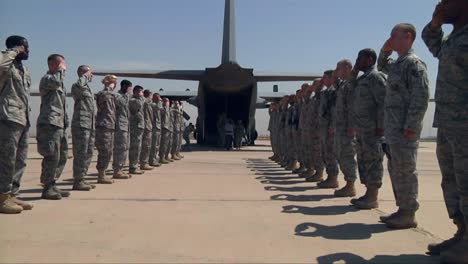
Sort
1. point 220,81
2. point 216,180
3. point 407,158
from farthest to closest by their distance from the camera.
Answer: point 220,81 → point 216,180 → point 407,158

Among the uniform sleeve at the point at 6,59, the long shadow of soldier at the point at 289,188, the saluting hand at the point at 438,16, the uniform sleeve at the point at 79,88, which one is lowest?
the long shadow of soldier at the point at 289,188

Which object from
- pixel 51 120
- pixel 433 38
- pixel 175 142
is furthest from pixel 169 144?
→ pixel 433 38

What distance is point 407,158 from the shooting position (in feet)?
12.3

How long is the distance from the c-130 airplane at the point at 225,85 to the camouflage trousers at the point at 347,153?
446 inches

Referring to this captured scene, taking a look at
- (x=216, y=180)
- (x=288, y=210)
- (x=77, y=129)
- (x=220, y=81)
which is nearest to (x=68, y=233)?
(x=288, y=210)

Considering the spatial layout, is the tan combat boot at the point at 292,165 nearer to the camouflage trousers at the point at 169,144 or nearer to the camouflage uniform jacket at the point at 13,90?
the camouflage trousers at the point at 169,144

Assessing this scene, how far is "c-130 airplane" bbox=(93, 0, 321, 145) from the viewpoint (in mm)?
16922

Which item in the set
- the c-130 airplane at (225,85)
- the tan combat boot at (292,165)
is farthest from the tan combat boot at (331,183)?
the c-130 airplane at (225,85)

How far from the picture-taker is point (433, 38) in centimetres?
335

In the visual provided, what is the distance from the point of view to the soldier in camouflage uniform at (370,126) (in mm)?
4699

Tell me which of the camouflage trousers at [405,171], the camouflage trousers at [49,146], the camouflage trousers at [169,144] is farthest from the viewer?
the camouflage trousers at [169,144]

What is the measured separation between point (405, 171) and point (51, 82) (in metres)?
4.11

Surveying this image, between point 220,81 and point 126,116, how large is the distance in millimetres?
9740

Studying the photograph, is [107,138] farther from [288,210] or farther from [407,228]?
[407,228]
